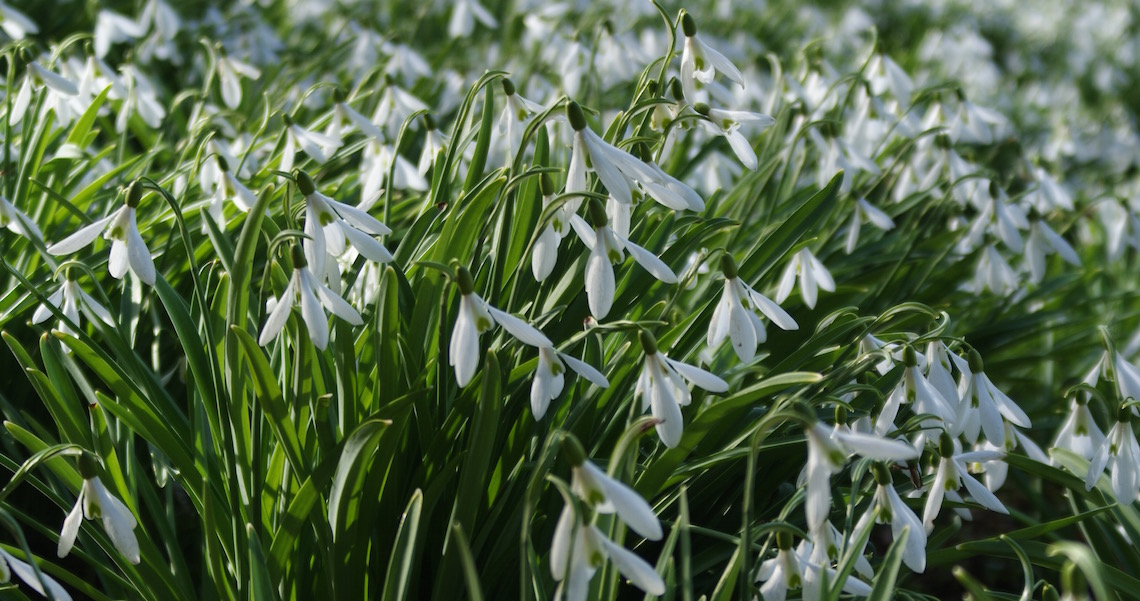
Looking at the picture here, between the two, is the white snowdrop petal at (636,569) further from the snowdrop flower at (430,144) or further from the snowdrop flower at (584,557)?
the snowdrop flower at (430,144)

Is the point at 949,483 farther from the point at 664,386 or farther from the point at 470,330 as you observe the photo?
the point at 470,330

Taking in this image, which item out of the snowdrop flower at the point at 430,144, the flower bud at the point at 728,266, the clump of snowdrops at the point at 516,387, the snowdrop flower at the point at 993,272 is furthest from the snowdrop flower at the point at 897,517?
the snowdrop flower at the point at 993,272

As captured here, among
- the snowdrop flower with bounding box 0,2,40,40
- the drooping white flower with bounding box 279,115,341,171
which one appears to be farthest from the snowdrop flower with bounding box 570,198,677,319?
the snowdrop flower with bounding box 0,2,40,40

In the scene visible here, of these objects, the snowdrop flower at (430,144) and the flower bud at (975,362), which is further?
the snowdrop flower at (430,144)

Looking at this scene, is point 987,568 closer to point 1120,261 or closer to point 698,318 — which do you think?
point 698,318

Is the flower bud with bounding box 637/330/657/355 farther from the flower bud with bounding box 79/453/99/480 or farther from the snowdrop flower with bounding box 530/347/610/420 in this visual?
the flower bud with bounding box 79/453/99/480

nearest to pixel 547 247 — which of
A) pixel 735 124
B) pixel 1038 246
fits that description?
pixel 735 124
